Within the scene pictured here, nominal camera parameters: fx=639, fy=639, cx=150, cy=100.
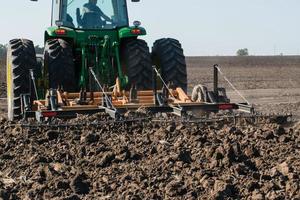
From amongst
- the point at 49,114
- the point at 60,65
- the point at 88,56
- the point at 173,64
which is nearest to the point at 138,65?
the point at 173,64

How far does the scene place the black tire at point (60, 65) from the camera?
8984mm

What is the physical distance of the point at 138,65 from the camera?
9328mm

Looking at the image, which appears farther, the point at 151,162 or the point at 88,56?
the point at 88,56

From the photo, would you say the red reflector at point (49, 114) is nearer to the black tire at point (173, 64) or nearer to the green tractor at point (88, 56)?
the green tractor at point (88, 56)

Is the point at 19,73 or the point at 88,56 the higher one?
the point at 88,56

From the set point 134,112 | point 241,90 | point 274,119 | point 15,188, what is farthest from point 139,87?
point 241,90

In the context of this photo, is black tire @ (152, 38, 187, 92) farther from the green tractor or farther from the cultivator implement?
the cultivator implement

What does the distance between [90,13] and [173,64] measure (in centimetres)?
152

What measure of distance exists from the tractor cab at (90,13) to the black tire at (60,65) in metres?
0.64

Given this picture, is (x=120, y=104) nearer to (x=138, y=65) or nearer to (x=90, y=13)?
(x=138, y=65)

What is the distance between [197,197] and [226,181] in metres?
→ 0.35

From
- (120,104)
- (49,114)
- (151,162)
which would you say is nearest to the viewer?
(151,162)

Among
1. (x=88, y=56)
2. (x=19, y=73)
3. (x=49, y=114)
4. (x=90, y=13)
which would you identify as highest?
(x=90, y=13)

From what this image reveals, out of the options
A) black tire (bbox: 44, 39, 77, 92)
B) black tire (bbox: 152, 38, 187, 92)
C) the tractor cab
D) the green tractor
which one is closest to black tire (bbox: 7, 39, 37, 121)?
the green tractor
